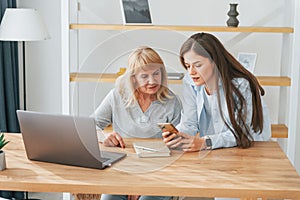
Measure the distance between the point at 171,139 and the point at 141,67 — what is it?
356mm

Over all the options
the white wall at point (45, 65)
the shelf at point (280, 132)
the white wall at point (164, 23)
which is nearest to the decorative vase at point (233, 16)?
the white wall at point (164, 23)

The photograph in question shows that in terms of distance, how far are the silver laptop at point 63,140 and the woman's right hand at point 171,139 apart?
0.23 meters

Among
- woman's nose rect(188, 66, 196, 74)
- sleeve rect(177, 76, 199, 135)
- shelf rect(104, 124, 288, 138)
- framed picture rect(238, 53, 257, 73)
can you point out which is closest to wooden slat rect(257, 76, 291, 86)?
framed picture rect(238, 53, 257, 73)

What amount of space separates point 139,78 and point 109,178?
0.42 metres

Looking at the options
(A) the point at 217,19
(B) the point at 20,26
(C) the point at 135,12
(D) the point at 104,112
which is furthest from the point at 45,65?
(D) the point at 104,112

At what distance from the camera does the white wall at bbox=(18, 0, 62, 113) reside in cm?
396

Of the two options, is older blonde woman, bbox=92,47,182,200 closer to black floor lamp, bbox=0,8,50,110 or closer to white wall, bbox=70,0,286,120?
black floor lamp, bbox=0,8,50,110

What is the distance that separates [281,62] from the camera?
3.83m

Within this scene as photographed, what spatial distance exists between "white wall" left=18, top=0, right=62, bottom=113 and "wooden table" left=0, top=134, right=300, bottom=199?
182 cm

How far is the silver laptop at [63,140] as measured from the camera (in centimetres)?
Answer: 206

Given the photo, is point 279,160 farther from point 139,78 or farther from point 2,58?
point 2,58

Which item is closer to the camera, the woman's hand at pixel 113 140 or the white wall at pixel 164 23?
the woman's hand at pixel 113 140

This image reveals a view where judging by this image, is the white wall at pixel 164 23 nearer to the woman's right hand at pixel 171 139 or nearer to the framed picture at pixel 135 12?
the framed picture at pixel 135 12

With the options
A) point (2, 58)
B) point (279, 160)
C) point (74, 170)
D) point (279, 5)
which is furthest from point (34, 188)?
point (279, 5)
